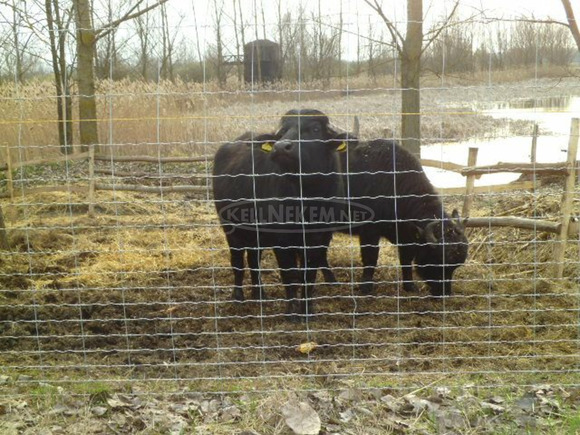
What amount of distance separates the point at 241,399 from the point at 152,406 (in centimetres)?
61

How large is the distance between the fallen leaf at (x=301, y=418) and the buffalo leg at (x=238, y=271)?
2731mm

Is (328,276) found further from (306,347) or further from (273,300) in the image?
(306,347)

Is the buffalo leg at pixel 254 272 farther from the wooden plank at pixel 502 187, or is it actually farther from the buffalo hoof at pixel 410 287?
the wooden plank at pixel 502 187

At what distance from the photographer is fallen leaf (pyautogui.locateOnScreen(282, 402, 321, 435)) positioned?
385cm

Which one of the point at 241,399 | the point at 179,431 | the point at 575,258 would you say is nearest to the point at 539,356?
the point at 241,399

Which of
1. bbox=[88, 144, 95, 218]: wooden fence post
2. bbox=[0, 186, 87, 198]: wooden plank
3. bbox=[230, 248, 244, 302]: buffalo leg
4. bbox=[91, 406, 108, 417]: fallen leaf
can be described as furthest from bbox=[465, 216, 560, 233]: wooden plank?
bbox=[0, 186, 87, 198]: wooden plank

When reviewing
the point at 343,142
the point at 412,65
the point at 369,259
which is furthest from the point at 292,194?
the point at 412,65

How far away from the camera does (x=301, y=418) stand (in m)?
3.96

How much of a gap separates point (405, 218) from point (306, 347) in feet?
8.52

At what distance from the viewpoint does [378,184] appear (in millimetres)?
7516

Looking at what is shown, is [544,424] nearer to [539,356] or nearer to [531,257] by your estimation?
[539,356]

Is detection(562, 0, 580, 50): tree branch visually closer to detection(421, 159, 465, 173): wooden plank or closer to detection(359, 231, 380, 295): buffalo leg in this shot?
detection(359, 231, 380, 295): buffalo leg

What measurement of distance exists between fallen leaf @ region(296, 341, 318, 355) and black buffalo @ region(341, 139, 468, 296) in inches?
76.1

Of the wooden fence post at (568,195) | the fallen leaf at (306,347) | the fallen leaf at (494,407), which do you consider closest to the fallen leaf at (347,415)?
the fallen leaf at (494,407)
